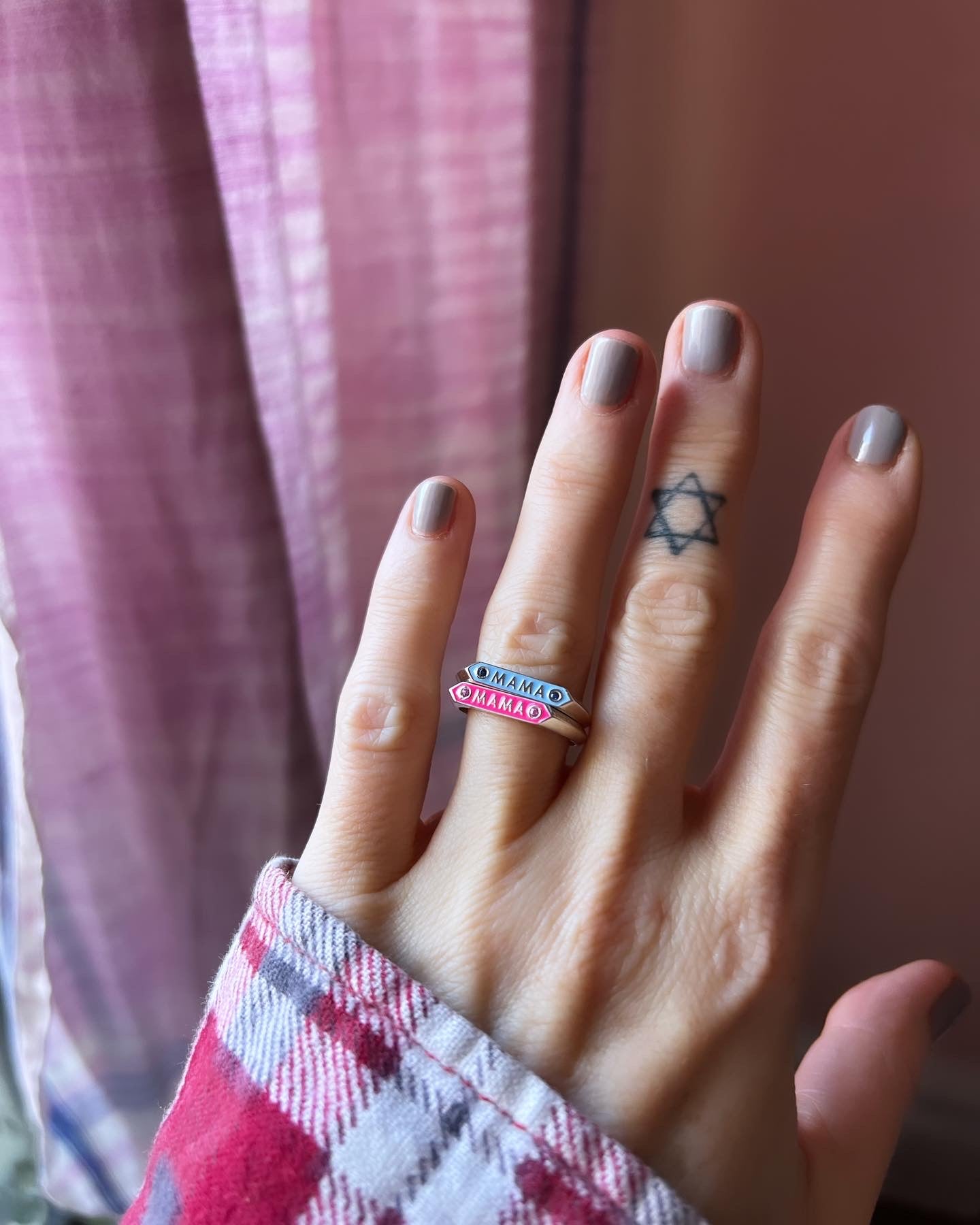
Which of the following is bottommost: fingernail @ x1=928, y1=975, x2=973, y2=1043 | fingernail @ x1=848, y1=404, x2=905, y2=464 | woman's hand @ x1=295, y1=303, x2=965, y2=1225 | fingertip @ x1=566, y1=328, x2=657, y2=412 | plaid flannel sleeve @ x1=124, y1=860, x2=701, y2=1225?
fingernail @ x1=928, y1=975, x2=973, y2=1043

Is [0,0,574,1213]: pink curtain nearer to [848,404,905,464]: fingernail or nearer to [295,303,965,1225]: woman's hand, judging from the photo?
[295,303,965,1225]: woman's hand

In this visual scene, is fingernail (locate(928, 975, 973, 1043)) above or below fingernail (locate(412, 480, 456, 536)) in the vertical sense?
below

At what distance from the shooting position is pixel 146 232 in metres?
0.58

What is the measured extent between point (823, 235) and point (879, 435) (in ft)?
0.85

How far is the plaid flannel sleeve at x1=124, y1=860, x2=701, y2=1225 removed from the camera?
0.45m

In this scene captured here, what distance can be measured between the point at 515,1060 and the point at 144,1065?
0.57 metres

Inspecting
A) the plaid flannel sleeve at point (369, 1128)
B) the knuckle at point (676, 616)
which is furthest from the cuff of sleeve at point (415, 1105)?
the knuckle at point (676, 616)

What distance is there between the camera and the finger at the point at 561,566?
0.56 metres

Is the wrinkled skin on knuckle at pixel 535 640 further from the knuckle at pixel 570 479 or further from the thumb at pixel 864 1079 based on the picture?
the thumb at pixel 864 1079

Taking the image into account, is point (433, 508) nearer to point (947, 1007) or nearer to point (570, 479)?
point (570, 479)

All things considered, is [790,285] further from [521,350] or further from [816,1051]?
[816,1051]

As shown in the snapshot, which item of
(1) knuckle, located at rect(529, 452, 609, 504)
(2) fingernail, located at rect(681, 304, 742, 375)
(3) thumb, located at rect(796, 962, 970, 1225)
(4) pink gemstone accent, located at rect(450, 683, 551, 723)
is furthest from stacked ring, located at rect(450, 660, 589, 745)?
(3) thumb, located at rect(796, 962, 970, 1225)

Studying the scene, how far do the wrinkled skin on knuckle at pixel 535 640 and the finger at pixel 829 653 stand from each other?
0.14 m

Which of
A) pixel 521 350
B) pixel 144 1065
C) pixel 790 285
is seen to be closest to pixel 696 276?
pixel 790 285
